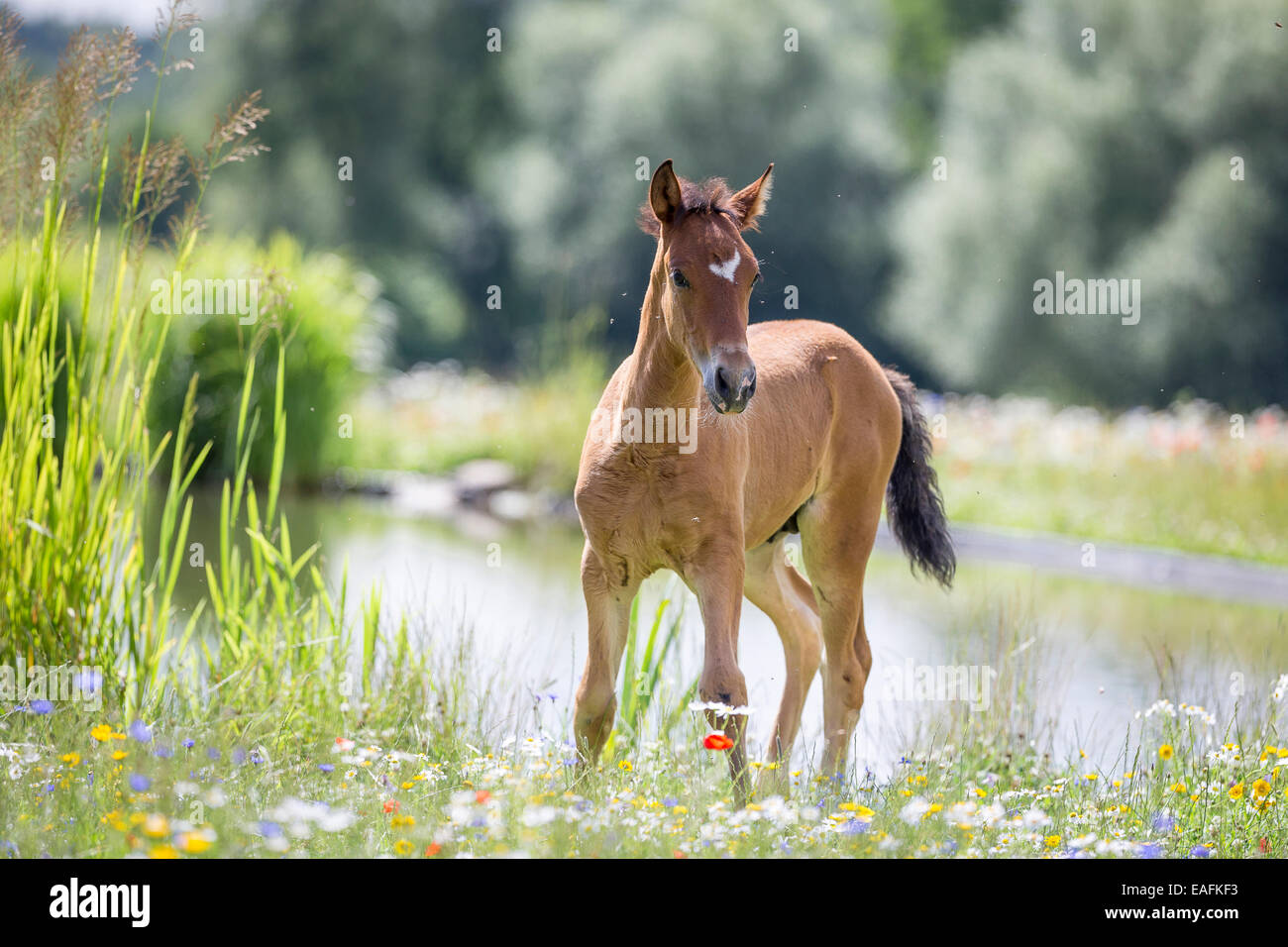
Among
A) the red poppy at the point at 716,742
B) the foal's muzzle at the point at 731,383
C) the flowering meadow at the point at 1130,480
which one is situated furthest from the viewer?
the flowering meadow at the point at 1130,480

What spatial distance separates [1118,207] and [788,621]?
23.8 metres

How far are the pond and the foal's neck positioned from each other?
4.42ft

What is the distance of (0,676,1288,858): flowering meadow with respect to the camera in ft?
11.6

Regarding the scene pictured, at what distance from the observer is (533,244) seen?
123 ft

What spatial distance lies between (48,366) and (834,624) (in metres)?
3.35

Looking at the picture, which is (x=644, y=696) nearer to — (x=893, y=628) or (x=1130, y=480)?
(x=893, y=628)

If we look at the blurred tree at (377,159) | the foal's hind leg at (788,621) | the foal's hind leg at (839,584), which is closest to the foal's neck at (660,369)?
the foal's hind leg at (839,584)

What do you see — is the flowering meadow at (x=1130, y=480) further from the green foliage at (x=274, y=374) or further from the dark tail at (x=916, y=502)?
the green foliage at (x=274, y=374)

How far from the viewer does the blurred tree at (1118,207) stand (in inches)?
955

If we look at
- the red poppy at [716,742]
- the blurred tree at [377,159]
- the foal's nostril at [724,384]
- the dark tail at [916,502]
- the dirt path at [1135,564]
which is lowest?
the red poppy at [716,742]

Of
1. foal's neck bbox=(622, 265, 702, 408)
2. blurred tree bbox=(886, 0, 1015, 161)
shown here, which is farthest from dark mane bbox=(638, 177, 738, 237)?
blurred tree bbox=(886, 0, 1015, 161)

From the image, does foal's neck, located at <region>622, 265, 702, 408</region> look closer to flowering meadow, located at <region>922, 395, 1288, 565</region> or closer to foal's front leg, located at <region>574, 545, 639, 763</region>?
foal's front leg, located at <region>574, 545, 639, 763</region>
